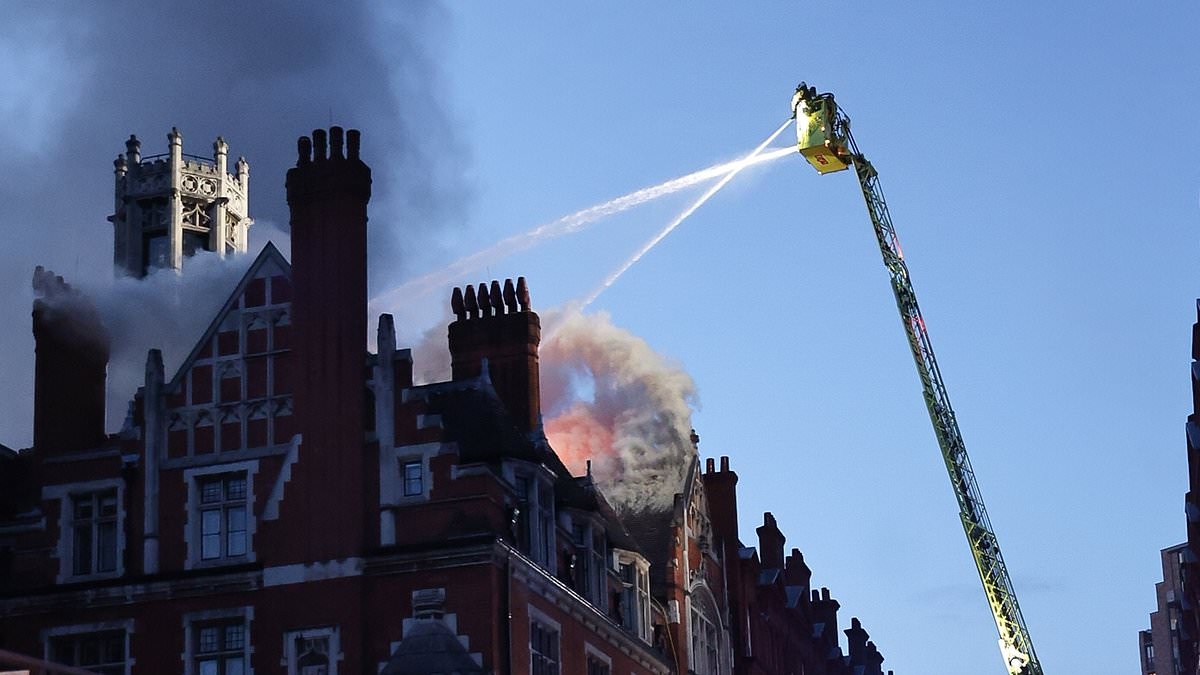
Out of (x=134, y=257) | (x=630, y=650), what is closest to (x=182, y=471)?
(x=630, y=650)

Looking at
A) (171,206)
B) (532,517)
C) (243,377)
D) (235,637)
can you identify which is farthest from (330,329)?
(171,206)

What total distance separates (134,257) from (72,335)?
56.2 metres

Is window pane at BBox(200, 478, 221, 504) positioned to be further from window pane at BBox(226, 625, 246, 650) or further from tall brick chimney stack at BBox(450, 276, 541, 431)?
tall brick chimney stack at BBox(450, 276, 541, 431)

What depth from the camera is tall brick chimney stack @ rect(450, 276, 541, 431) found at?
197 feet

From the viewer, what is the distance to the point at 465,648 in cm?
4884

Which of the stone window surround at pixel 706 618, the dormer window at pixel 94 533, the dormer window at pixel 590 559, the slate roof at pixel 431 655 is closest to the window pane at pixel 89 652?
the dormer window at pixel 94 533

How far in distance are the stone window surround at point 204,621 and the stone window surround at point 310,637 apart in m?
0.97

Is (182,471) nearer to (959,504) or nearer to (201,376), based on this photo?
(201,376)

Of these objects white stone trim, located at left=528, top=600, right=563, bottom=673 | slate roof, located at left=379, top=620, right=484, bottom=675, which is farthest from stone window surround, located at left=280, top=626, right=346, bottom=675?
white stone trim, located at left=528, top=600, right=563, bottom=673

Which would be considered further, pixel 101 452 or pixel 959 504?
pixel 959 504

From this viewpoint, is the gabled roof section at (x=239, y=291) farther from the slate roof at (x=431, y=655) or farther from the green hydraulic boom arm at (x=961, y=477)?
the green hydraulic boom arm at (x=961, y=477)

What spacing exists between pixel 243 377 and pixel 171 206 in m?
64.1

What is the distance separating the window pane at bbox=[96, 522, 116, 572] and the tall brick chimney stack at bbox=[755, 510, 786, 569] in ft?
135

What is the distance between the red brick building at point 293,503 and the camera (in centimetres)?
5000
